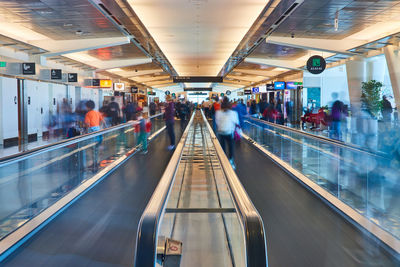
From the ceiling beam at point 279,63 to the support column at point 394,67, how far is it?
34.7 ft

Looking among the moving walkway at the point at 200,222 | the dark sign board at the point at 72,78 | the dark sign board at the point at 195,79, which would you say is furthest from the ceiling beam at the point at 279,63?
the moving walkway at the point at 200,222

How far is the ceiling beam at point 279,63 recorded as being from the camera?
90.0ft

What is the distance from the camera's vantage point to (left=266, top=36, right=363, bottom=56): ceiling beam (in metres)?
18.5

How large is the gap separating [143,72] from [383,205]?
111ft

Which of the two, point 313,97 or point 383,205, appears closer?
point 383,205

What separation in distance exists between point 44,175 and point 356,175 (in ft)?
15.9

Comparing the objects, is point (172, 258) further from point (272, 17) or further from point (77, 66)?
point (77, 66)

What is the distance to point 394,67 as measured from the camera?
52.4ft

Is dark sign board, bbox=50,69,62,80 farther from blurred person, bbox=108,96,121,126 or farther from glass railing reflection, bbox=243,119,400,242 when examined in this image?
glass railing reflection, bbox=243,119,400,242

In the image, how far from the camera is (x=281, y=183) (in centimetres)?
912

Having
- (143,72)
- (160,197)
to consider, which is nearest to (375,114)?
(160,197)

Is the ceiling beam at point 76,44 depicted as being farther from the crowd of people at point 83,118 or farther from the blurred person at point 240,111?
the blurred person at point 240,111

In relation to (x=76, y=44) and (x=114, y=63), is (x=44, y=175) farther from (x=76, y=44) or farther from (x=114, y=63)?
(x=114, y=63)

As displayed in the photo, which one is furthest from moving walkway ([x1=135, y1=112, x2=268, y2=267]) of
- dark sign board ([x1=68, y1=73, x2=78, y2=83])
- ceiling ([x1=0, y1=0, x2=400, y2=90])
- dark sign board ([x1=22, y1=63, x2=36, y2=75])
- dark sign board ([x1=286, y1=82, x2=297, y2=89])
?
dark sign board ([x1=286, y1=82, x2=297, y2=89])
